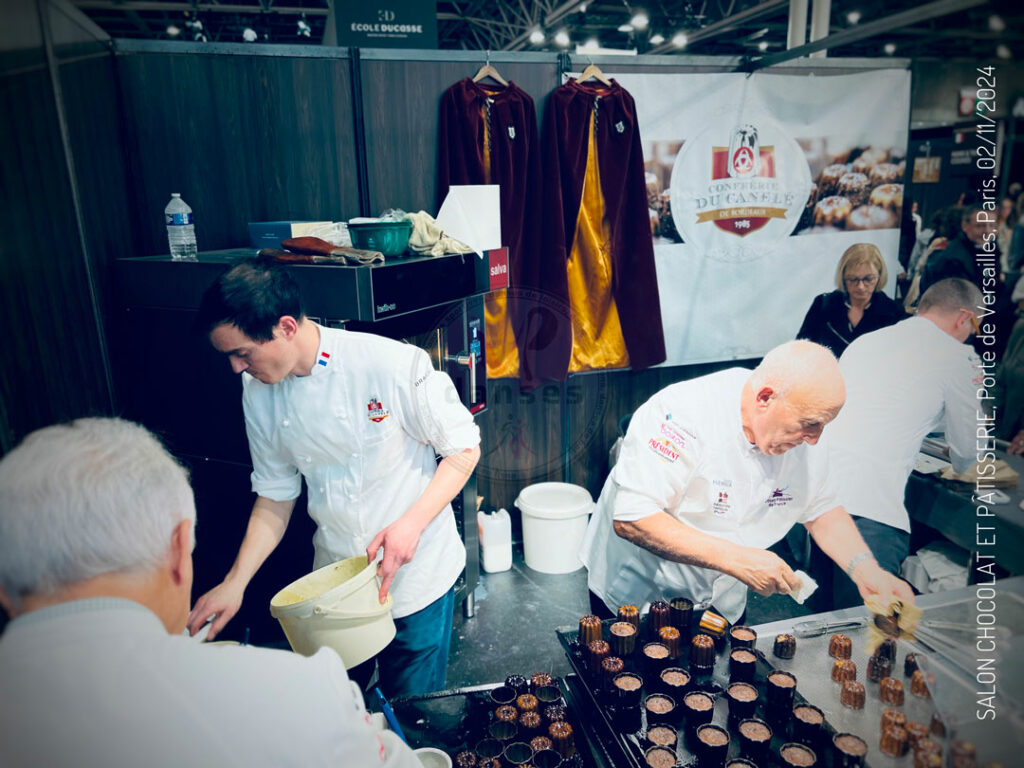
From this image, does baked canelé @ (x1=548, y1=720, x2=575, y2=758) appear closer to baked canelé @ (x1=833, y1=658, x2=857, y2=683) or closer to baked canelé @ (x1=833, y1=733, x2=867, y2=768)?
baked canelé @ (x1=833, y1=733, x2=867, y2=768)

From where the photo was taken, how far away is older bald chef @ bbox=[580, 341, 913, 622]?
5.51 feet

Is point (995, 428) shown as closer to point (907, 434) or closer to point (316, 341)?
point (907, 434)

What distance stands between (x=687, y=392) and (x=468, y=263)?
1.13 metres

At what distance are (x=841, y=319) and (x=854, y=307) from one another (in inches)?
2.7

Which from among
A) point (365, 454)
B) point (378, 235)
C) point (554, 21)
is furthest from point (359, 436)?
point (554, 21)

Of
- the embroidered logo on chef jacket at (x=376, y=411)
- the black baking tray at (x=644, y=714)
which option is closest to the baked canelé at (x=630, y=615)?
the black baking tray at (x=644, y=714)

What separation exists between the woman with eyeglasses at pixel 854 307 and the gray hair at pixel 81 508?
2092 mm

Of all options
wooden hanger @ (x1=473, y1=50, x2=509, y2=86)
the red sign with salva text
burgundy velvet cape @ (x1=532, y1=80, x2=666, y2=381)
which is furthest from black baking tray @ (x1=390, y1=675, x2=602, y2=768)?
wooden hanger @ (x1=473, y1=50, x2=509, y2=86)

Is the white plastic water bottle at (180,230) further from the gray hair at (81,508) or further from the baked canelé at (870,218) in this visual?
the baked canelé at (870,218)

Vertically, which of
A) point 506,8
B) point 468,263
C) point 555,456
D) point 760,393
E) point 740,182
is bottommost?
point 555,456

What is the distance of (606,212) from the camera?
344 cm

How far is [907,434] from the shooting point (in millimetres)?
1820

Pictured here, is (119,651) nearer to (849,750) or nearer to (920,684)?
(849,750)

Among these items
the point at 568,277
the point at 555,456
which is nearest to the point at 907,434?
the point at 568,277
